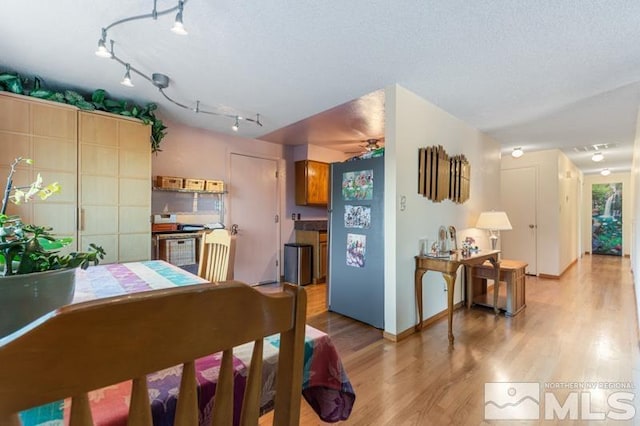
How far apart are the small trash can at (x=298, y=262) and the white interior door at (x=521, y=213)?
11.8 feet

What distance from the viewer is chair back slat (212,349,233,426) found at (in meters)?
0.51

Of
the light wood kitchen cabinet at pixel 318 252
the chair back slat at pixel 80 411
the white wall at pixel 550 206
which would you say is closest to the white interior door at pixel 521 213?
the white wall at pixel 550 206

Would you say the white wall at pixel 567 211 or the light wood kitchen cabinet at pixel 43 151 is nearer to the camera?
the light wood kitchen cabinet at pixel 43 151

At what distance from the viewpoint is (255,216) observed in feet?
15.1

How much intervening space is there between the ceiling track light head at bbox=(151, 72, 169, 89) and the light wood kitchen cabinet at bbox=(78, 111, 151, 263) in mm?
642

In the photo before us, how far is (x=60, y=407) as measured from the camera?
597 mm

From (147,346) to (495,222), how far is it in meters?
3.88

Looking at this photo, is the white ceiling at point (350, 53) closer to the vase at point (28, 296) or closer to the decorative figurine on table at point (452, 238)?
the decorative figurine on table at point (452, 238)

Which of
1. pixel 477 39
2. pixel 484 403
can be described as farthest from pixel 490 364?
pixel 477 39

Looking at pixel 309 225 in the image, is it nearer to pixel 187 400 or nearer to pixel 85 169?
pixel 85 169

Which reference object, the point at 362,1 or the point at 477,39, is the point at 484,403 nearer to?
the point at 477,39

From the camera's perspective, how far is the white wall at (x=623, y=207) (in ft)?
24.5

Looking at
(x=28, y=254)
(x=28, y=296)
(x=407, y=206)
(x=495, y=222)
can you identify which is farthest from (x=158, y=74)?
(x=495, y=222)

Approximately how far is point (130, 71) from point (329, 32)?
65.1 inches
